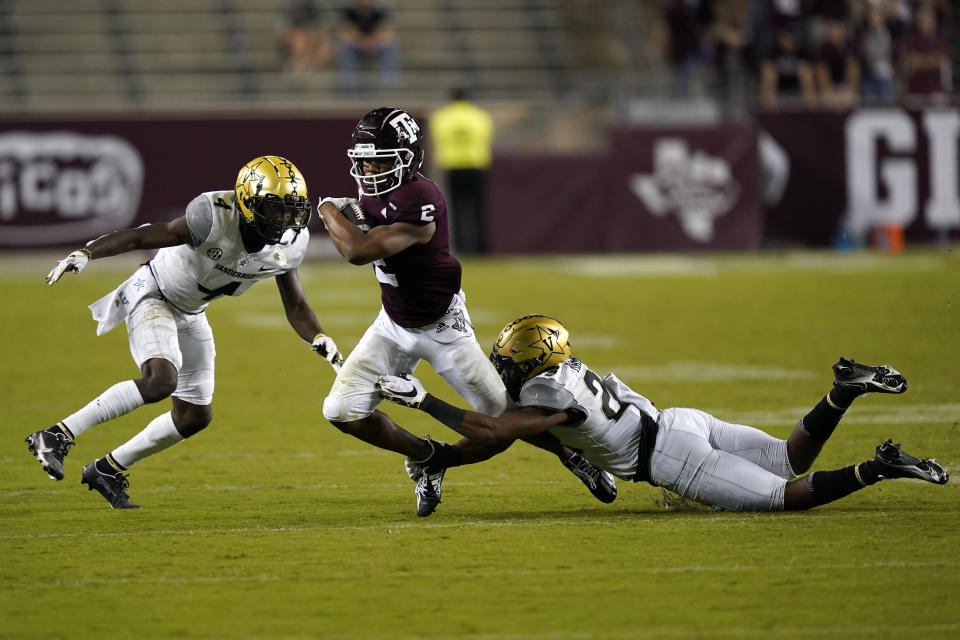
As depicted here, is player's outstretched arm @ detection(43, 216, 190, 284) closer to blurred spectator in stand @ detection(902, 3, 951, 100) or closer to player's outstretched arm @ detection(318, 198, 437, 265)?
player's outstretched arm @ detection(318, 198, 437, 265)

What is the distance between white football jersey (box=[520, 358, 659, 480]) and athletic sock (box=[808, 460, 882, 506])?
73cm

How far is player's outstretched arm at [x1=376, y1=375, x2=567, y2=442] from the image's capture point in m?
5.73

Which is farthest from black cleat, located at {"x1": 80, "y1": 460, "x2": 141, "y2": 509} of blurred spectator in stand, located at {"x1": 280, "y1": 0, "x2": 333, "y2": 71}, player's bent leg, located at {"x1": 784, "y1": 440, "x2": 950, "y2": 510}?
blurred spectator in stand, located at {"x1": 280, "y1": 0, "x2": 333, "y2": 71}

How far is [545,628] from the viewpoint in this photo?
4.53m

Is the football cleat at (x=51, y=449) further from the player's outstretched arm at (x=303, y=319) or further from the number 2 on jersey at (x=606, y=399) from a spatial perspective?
the number 2 on jersey at (x=606, y=399)

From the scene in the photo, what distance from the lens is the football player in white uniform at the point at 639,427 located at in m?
5.95

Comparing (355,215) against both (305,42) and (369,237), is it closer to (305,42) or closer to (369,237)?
(369,237)

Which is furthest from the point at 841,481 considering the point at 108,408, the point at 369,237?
the point at 108,408

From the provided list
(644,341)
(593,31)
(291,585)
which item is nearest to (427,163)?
(593,31)

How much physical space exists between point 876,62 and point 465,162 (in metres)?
6.22

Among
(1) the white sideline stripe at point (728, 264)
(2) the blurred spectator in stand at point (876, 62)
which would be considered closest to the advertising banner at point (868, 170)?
(1) the white sideline stripe at point (728, 264)

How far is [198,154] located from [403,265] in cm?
1344

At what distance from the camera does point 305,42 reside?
2139 cm

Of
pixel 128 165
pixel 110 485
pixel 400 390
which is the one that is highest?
pixel 400 390
